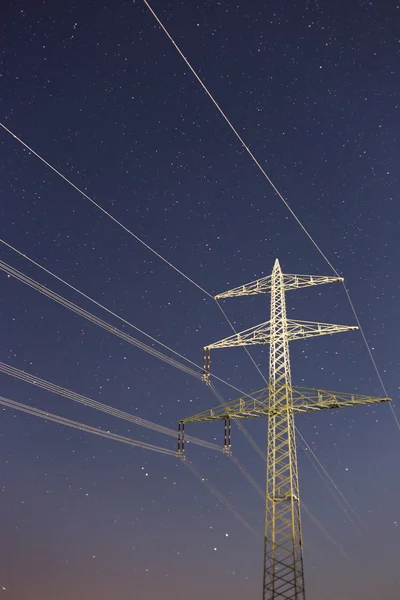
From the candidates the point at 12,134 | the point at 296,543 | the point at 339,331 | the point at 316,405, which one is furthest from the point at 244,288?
the point at 12,134

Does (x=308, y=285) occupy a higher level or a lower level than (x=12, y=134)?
higher

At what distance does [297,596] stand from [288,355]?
11218 mm

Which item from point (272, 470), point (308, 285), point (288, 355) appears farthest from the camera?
point (308, 285)

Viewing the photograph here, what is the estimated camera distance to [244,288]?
34.2m

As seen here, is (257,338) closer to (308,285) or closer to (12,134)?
(308,285)

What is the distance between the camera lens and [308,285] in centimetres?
3253

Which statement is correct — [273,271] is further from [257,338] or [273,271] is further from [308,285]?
[257,338]

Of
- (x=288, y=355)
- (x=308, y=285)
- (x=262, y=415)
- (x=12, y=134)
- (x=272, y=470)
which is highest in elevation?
(x=308, y=285)

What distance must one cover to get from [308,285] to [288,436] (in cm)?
936

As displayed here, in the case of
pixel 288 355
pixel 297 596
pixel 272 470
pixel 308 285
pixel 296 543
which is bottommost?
pixel 297 596

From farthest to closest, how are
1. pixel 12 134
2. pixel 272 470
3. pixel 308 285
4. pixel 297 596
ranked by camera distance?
pixel 308 285
pixel 272 470
pixel 297 596
pixel 12 134

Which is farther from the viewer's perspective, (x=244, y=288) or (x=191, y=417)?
(x=244, y=288)

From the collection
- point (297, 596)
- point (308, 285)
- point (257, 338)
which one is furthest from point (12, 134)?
point (297, 596)

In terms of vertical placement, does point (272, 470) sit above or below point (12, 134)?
below
